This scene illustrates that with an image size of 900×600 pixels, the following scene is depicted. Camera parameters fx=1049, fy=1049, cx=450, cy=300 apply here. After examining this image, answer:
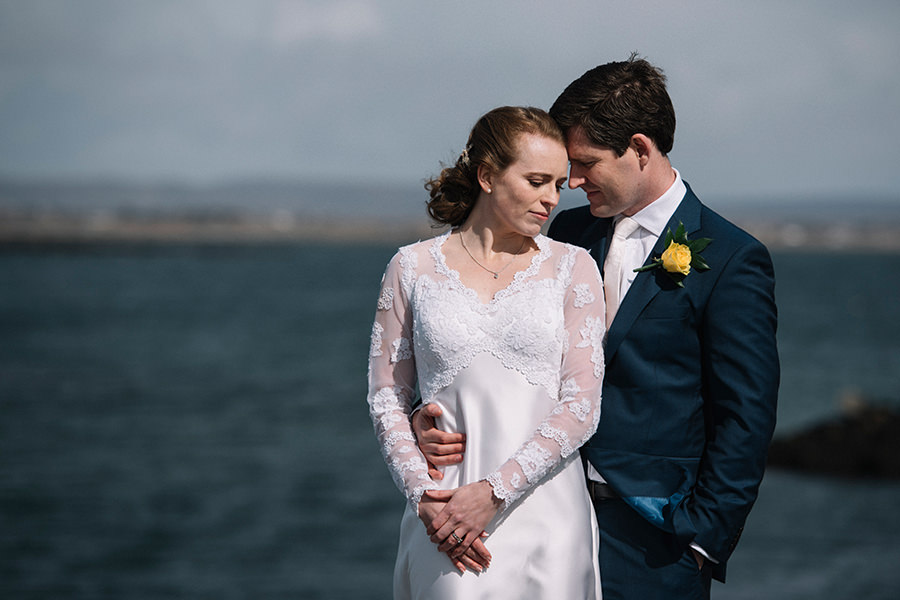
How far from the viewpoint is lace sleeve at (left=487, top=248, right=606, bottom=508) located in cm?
347

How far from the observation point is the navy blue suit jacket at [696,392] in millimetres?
3676

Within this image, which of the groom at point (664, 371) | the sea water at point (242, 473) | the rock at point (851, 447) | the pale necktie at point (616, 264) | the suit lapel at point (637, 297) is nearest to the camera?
the groom at point (664, 371)

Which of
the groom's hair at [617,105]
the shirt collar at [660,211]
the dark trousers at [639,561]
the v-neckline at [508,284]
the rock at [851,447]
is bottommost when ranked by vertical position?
the rock at [851,447]

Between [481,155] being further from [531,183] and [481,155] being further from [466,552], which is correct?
[466,552]

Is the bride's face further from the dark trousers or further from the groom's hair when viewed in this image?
the dark trousers

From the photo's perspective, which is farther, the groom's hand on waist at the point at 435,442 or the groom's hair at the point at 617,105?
the groom's hair at the point at 617,105

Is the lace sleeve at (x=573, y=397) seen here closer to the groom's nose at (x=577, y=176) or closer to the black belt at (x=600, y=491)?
the groom's nose at (x=577, y=176)

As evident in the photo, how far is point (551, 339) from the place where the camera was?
11.7 feet

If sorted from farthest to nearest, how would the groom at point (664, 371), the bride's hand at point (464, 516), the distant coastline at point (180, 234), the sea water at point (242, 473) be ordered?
the distant coastline at point (180, 234) → the sea water at point (242, 473) → the groom at point (664, 371) → the bride's hand at point (464, 516)

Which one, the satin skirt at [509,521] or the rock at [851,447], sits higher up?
the satin skirt at [509,521]

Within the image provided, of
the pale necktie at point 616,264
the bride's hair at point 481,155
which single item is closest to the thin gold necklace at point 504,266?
the bride's hair at point 481,155

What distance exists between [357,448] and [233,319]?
4113 centimetres

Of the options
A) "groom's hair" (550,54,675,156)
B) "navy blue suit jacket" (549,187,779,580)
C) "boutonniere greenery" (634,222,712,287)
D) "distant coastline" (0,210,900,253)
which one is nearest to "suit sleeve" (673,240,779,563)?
"navy blue suit jacket" (549,187,779,580)

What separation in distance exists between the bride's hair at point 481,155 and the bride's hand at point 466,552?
1.05m
